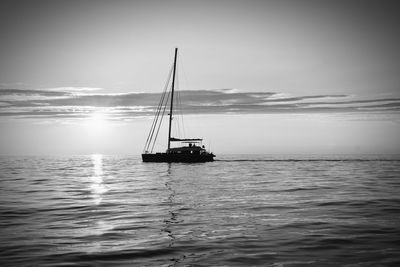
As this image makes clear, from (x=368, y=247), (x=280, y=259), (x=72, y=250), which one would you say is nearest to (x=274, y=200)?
(x=368, y=247)

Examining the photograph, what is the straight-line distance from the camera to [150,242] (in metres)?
11.7

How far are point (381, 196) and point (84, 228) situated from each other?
1974 cm

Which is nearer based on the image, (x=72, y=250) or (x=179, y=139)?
(x=72, y=250)

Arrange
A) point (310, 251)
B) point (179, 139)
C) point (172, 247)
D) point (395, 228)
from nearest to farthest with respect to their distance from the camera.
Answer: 1. point (310, 251)
2. point (172, 247)
3. point (395, 228)
4. point (179, 139)

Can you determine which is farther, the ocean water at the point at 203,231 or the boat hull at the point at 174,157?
the boat hull at the point at 174,157

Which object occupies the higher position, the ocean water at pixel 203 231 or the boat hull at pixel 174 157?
the ocean water at pixel 203 231

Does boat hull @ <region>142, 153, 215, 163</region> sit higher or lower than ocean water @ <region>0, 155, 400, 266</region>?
lower

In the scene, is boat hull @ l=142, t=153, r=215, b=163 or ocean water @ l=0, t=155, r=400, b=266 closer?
ocean water @ l=0, t=155, r=400, b=266

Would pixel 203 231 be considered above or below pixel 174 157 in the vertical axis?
above

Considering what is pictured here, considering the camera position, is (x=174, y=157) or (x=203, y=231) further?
(x=174, y=157)

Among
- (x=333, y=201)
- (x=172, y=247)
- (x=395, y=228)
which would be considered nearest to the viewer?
(x=172, y=247)

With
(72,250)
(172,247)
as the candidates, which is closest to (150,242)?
(172,247)

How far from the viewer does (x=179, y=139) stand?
8138 centimetres

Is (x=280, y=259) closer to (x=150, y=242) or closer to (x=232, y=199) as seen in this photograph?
(x=150, y=242)
